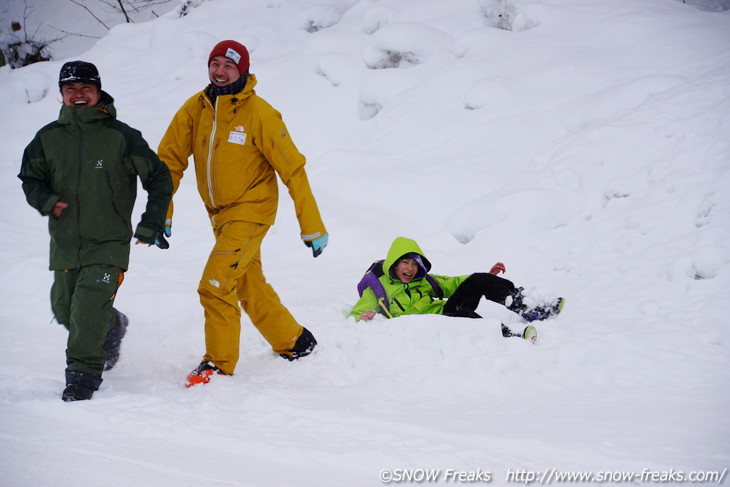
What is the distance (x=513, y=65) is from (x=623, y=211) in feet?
14.7

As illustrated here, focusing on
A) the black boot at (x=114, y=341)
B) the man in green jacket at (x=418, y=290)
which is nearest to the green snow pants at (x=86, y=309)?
the black boot at (x=114, y=341)

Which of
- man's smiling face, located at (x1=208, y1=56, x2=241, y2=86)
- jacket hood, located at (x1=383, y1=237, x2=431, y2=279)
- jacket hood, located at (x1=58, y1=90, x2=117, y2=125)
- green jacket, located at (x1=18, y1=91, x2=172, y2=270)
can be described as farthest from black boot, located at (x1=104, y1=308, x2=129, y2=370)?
jacket hood, located at (x1=383, y1=237, x2=431, y2=279)

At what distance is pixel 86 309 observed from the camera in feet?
10.1

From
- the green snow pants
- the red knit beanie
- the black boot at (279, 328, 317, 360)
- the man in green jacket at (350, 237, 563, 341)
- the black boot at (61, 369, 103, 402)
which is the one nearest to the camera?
the black boot at (61, 369, 103, 402)

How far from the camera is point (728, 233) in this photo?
452 centimetres

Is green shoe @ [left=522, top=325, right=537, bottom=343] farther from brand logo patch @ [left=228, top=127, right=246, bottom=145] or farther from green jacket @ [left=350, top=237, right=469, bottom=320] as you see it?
brand logo patch @ [left=228, top=127, right=246, bottom=145]

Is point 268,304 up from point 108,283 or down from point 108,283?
down

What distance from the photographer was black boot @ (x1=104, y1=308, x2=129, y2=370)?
3.60m

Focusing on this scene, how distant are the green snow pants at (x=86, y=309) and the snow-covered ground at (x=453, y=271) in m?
0.23

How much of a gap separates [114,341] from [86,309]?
0.62 m

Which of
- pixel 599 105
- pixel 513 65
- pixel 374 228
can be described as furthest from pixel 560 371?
pixel 513 65

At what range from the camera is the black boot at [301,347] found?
3.89 m

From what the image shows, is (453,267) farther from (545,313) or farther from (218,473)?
(218,473)

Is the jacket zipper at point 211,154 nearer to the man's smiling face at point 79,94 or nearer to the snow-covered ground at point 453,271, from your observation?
the man's smiling face at point 79,94
